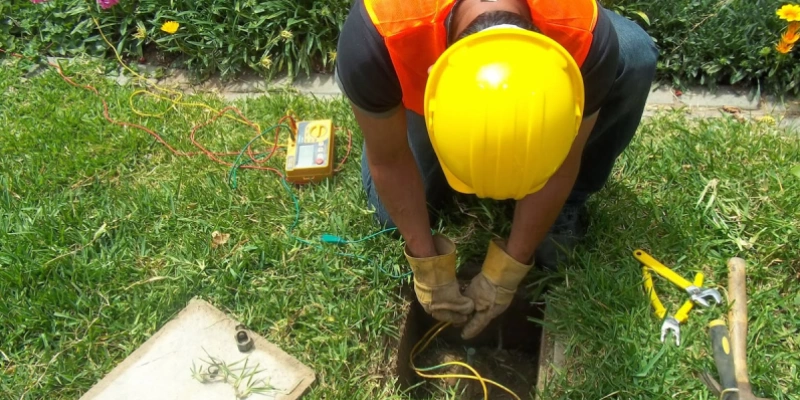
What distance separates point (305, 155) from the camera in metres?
2.83

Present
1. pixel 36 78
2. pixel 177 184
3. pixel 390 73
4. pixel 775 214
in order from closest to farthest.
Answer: pixel 390 73, pixel 775 214, pixel 177 184, pixel 36 78

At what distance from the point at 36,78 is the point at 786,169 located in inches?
146

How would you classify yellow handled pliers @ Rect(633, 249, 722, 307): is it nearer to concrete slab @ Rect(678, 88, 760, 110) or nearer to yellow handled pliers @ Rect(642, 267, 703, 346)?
yellow handled pliers @ Rect(642, 267, 703, 346)

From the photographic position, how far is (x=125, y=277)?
2518mm

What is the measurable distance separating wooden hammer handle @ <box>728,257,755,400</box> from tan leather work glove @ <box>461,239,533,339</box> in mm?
681

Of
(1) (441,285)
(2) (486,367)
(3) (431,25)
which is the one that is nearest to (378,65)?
(3) (431,25)

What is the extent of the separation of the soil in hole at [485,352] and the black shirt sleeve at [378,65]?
0.97 m

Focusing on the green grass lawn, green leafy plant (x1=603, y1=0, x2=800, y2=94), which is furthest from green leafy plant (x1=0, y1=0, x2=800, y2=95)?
the green grass lawn

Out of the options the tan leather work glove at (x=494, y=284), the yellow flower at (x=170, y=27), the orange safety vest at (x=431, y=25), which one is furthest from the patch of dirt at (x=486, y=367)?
the yellow flower at (x=170, y=27)

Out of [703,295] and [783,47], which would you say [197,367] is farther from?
[783,47]

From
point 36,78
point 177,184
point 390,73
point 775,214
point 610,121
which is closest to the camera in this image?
point 390,73

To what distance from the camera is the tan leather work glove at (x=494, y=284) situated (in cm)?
223

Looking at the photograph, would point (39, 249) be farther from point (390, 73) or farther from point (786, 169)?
point (786, 169)

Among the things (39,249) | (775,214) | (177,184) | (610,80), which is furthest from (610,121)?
(39,249)
